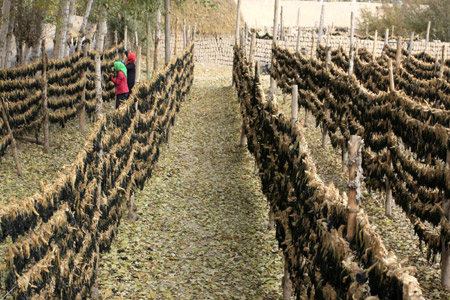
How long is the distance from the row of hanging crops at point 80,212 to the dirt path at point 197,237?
0.64 metres

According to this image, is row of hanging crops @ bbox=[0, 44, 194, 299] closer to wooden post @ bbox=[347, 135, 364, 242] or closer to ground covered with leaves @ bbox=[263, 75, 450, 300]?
wooden post @ bbox=[347, 135, 364, 242]

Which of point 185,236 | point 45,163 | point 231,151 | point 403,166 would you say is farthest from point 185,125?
point 403,166

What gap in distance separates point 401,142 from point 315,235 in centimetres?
457

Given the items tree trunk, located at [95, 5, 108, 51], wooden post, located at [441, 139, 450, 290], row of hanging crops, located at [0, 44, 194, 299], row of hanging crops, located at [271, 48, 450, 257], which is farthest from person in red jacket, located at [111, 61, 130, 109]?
wooden post, located at [441, 139, 450, 290]

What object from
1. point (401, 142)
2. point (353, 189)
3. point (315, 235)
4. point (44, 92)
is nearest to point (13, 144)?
point (44, 92)

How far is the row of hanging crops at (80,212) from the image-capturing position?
4457 millimetres

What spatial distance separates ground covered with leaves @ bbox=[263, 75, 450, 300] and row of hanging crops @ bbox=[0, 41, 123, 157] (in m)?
6.08

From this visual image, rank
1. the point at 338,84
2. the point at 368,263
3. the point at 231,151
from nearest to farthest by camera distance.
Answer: the point at 368,263
the point at 338,84
the point at 231,151

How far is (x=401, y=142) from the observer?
9.27 metres

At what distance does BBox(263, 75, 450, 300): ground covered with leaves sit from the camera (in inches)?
286

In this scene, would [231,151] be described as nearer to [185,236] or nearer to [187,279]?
[185,236]

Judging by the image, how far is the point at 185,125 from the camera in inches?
653

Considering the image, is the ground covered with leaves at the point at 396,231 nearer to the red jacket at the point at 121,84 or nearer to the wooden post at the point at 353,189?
the wooden post at the point at 353,189

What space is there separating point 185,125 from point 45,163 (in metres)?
5.85
